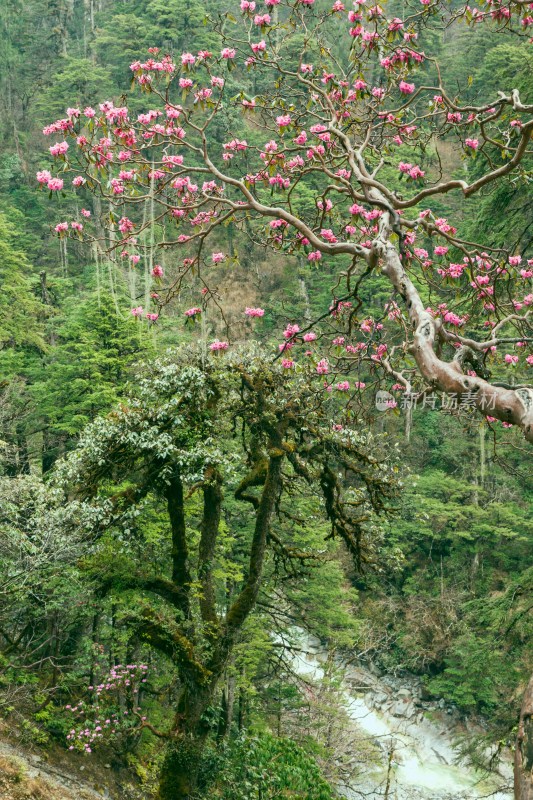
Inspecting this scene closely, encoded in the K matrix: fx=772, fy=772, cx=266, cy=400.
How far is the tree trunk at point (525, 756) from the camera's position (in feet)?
10.2

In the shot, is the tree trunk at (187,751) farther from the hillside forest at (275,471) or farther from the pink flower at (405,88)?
the pink flower at (405,88)

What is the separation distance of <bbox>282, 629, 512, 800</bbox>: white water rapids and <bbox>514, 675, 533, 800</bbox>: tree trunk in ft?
39.5

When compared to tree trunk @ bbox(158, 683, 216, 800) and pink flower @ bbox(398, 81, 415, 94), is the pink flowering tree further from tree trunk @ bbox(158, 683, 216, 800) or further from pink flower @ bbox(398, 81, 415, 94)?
tree trunk @ bbox(158, 683, 216, 800)

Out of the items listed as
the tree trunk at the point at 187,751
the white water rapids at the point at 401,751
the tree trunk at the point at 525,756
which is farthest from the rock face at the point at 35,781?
the tree trunk at the point at 525,756

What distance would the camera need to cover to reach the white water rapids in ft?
54.1

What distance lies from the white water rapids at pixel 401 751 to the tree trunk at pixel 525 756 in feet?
39.5

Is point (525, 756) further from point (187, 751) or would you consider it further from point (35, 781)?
point (35, 781)

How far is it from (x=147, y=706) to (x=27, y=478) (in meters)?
5.51

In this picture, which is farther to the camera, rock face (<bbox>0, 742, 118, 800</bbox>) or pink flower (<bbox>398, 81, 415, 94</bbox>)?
rock face (<bbox>0, 742, 118, 800</bbox>)

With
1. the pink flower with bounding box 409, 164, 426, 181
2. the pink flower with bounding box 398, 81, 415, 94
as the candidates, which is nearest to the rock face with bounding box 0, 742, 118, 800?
the pink flower with bounding box 409, 164, 426, 181

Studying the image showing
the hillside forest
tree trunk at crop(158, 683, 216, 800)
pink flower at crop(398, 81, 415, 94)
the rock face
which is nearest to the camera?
the hillside forest

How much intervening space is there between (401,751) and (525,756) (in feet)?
56.0

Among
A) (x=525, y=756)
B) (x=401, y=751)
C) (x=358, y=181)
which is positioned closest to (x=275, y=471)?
(x=358, y=181)

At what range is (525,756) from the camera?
10.4ft
